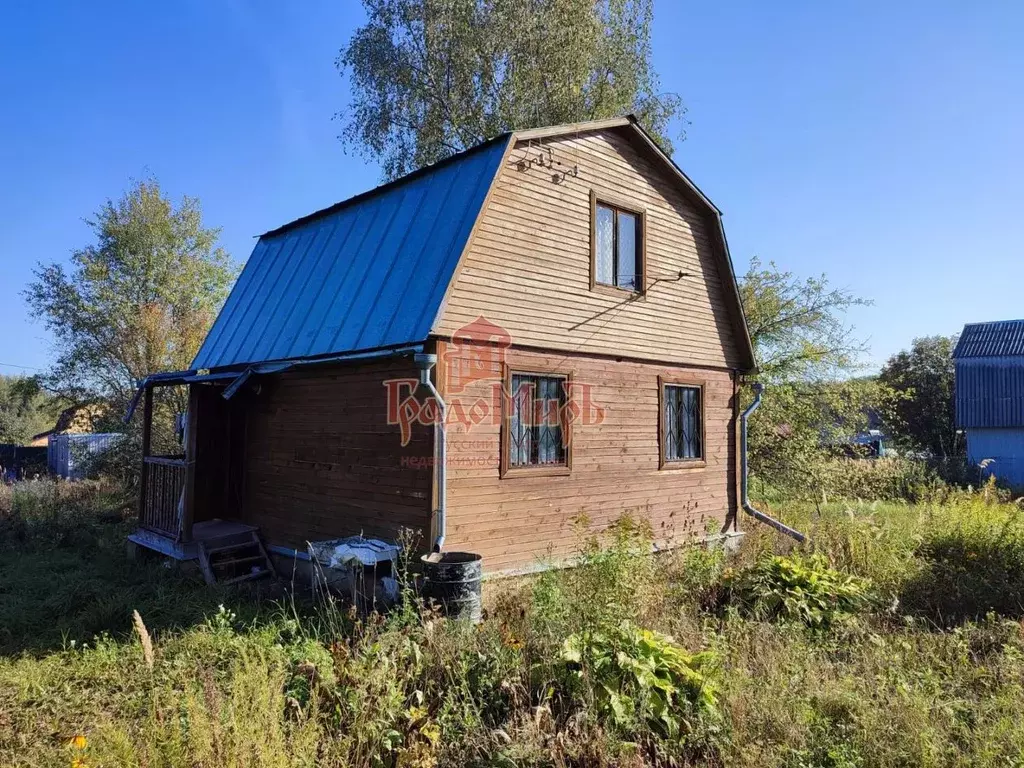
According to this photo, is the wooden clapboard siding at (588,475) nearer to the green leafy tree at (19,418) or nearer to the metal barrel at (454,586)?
the metal barrel at (454,586)

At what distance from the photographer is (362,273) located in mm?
8930

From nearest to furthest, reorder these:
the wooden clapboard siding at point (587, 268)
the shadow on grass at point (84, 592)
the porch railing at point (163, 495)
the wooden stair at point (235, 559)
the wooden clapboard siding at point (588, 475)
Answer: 1. the shadow on grass at point (84, 592)
2. the wooden clapboard siding at point (588, 475)
3. the wooden clapboard siding at point (587, 268)
4. the wooden stair at point (235, 559)
5. the porch railing at point (163, 495)

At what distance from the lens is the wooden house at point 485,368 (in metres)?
7.65

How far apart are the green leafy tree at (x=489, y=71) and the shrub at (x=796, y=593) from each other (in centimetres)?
1579

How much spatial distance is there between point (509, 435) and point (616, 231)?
12.9ft

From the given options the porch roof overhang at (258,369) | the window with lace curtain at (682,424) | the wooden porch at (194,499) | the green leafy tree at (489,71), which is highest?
the green leafy tree at (489,71)

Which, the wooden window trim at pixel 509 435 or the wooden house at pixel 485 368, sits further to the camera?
the wooden window trim at pixel 509 435

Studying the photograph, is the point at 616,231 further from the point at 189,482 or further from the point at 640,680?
the point at 189,482

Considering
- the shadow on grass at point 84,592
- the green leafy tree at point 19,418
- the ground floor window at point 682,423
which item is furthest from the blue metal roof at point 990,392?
the green leafy tree at point 19,418

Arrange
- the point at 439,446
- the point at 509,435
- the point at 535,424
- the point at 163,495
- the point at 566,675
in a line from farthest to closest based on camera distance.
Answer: the point at 163,495 → the point at 535,424 → the point at 509,435 → the point at 439,446 → the point at 566,675

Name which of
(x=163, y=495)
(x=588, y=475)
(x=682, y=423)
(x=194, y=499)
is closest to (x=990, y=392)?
(x=682, y=423)

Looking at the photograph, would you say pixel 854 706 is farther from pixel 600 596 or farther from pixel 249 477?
pixel 249 477

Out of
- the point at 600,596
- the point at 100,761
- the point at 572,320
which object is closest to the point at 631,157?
the point at 572,320

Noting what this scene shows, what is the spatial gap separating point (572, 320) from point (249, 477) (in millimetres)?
6011
